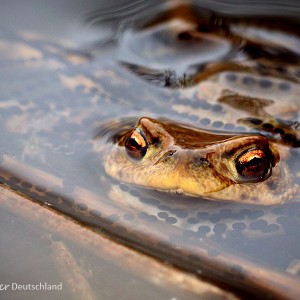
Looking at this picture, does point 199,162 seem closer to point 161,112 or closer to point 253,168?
point 253,168

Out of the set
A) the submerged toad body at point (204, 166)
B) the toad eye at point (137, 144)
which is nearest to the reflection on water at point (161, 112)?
the submerged toad body at point (204, 166)

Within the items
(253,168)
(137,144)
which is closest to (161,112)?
(137,144)

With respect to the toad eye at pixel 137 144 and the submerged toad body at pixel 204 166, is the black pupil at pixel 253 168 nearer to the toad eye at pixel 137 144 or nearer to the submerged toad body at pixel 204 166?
the submerged toad body at pixel 204 166

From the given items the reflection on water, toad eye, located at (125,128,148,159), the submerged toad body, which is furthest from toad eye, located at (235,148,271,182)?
toad eye, located at (125,128,148,159)

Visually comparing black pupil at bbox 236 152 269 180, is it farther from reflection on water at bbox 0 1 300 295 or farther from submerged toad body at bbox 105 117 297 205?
reflection on water at bbox 0 1 300 295

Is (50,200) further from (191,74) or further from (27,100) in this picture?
(191,74)
